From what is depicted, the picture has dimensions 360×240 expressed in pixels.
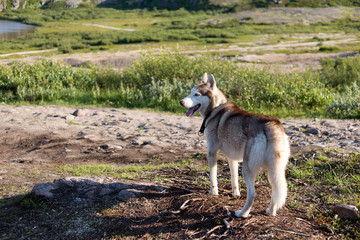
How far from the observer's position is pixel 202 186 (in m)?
6.46

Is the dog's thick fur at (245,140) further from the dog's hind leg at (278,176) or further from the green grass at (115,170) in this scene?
the green grass at (115,170)

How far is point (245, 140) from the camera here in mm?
5020

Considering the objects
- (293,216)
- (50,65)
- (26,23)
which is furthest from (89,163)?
(26,23)

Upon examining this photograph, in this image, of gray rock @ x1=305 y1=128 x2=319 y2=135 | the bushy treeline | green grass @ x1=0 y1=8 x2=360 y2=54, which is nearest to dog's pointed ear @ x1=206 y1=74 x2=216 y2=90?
gray rock @ x1=305 y1=128 x2=319 y2=135

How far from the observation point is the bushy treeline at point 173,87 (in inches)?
541

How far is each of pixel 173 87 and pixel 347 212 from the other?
10.8 m

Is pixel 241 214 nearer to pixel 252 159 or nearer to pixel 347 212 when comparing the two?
pixel 252 159

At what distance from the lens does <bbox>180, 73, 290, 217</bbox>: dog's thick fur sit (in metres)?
4.70

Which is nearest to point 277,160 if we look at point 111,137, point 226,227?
point 226,227

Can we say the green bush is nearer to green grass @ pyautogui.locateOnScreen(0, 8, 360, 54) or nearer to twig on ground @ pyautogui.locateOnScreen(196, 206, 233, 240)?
twig on ground @ pyautogui.locateOnScreen(196, 206, 233, 240)

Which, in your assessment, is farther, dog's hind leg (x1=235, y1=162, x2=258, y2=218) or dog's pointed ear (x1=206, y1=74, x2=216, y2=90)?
dog's pointed ear (x1=206, y1=74, x2=216, y2=90)

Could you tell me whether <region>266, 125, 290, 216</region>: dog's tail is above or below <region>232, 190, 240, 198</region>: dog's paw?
above

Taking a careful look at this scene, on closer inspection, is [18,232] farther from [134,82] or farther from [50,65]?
[50,65]

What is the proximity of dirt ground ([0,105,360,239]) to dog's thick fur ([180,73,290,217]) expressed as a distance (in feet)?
1.35
